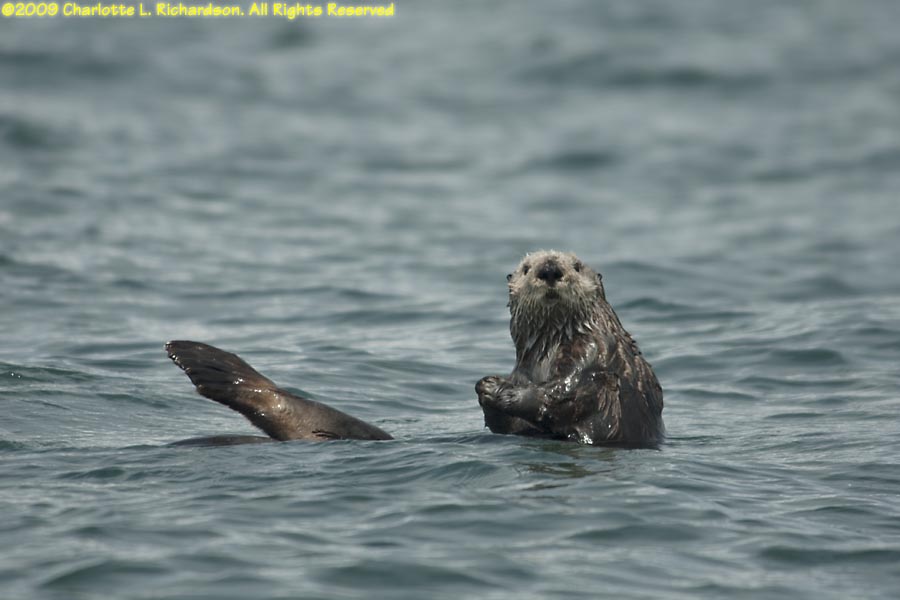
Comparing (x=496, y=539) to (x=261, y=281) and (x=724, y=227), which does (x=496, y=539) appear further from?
(x=724, y=227)

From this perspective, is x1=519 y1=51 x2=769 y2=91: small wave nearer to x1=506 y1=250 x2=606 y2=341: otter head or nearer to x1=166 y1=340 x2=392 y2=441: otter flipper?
x1=506 y1=250 x2=606 y2=341: otter head

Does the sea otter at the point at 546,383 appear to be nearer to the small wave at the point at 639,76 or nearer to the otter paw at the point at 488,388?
the otter paw at the point at 488,388

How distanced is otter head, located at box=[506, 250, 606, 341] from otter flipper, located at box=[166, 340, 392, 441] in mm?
1124

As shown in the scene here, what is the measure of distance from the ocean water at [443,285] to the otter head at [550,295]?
0.70 metres

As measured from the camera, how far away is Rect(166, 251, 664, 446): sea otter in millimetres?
7059

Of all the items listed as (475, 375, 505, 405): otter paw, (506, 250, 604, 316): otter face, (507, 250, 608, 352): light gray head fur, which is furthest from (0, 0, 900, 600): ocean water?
(506, 250, 604, 316): otter face

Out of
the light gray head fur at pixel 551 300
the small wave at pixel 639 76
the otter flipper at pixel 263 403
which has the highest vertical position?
the small wave at pixel 639 76

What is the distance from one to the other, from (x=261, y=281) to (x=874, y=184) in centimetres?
1036

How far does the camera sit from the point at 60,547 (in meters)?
5.57

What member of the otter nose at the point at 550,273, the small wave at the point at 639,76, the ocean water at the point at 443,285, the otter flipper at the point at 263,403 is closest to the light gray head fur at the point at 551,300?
the otter nose at the point at 550,273

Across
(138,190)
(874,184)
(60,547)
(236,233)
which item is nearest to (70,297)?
(236,233)

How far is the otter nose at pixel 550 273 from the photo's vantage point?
729cm

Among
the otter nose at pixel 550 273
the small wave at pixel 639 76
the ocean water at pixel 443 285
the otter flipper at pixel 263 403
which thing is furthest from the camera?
the small wave at pixel 639 76

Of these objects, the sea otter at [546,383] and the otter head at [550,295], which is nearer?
the sea otter at [546,383]
